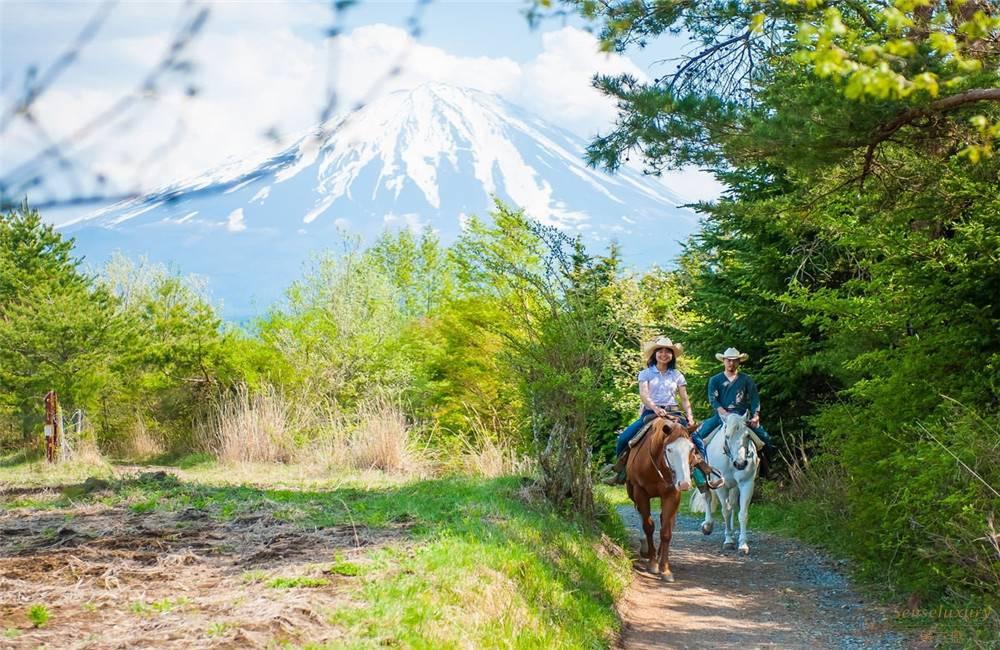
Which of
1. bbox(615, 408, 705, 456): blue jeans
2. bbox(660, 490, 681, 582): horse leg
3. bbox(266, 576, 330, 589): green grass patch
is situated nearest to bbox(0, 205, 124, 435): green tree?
bbox(615, 408, 705, 456): blue jeans

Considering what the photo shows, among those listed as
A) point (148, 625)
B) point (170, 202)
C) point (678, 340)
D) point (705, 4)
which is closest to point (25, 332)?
point (678, 340)

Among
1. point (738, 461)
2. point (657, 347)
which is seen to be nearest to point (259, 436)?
point (738, 461)

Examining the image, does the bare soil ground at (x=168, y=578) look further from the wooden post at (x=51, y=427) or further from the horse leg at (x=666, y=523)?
the wooden post at (x=51, y=427)

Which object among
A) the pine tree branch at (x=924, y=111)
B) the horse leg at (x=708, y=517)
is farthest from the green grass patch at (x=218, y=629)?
the horse leg at (x=708, y=517)

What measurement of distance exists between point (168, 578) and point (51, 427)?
15.9m

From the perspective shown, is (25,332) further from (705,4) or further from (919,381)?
(919,381)

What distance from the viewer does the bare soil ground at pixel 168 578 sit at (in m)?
4.96

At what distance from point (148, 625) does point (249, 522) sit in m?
3.80

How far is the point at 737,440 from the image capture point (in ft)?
45.1

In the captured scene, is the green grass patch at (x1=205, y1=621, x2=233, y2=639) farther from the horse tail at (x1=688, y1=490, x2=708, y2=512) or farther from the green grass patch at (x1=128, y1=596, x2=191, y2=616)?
the horse tail at (x1=688, y1=490, x2=708, y2=512)

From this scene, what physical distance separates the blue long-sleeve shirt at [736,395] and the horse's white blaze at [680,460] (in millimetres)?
3025

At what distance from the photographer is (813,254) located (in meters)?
18.7

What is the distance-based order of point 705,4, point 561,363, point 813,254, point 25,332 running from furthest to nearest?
point 25,332 < point 813,254 < point 705,4 < point 561,363

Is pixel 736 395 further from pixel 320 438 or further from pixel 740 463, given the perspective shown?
pixel 320 438
